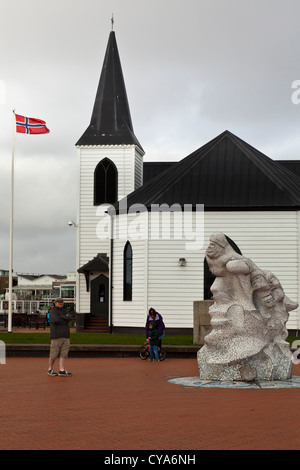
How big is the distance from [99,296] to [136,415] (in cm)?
3218

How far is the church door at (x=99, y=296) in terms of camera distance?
143 feet

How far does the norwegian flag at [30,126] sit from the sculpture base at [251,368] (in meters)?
21.3

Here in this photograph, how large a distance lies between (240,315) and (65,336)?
176 inches

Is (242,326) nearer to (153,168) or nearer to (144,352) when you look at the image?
(144,352)

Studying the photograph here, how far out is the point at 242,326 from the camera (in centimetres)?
1625

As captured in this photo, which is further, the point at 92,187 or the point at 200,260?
the point at 92,187

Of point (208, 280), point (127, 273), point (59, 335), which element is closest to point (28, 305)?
point (127, 273)

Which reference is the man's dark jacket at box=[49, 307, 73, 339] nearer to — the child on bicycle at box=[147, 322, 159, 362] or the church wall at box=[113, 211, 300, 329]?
the child on bicycle at box=[147, 322, 159, 362]

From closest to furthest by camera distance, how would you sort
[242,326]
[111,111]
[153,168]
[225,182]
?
[242,326] → [225,182] → [111,111] → [153,168]

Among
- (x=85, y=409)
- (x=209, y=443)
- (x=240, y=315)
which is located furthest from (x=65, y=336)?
(x=209, y=443)

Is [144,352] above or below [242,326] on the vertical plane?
below

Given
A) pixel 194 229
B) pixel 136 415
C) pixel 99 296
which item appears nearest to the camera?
pixel 136 415

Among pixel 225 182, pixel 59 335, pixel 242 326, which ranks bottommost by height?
pixel 59 335

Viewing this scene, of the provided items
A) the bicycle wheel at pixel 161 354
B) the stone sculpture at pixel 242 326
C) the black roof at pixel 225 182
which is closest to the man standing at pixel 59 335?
the stone sculpture at pixel 242 326
